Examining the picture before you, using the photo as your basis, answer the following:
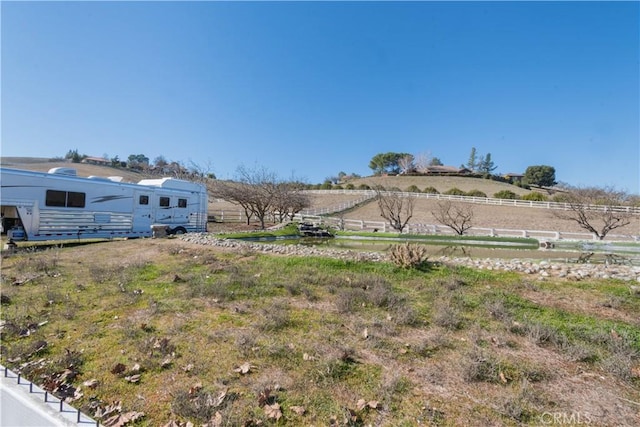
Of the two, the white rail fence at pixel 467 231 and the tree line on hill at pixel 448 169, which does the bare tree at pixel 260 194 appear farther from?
the tree line on hill at pixel 448 169

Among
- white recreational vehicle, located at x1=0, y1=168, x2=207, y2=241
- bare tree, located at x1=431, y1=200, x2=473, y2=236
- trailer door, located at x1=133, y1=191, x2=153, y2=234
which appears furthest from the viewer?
bare tree, located at x1=431, y1=200, x2=473, y2=236

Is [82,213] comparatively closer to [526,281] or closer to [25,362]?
[25,362]

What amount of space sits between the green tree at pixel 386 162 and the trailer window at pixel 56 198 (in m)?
71.7

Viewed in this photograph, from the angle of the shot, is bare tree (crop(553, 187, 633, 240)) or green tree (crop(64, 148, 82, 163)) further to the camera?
green tree (crop(64, 148, 82, 163))

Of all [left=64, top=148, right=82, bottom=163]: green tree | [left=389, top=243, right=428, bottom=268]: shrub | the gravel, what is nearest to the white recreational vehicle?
the gravel

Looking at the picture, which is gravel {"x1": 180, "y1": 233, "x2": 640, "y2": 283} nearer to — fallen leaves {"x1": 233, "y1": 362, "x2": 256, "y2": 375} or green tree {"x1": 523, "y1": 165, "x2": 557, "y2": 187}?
fallen leaves {"x1": 233, "y1": 362, "x2": 256, "y2": 375}

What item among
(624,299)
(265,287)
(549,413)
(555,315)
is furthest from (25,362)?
(624,299)

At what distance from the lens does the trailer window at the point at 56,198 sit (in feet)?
36.2

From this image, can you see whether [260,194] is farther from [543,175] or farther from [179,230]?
[543,175]

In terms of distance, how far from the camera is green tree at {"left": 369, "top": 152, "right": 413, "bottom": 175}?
76.8 m

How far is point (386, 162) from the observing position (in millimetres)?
78562

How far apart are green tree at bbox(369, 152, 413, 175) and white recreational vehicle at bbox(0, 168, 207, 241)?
67.3 metres

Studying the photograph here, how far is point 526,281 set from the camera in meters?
6.25

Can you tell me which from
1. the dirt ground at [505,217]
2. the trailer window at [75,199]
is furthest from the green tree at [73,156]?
the trailer window at [75,199]
